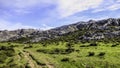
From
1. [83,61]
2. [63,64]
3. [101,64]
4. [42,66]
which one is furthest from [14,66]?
[101,64]

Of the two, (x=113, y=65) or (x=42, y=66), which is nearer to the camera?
(x=113, y=65)

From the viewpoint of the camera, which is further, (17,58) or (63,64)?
(17,58)

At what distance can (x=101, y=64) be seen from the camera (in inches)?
1848

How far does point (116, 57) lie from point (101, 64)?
6.07 m

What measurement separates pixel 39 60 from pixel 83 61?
1071cm

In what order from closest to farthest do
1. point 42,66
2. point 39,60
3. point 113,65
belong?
1. point 113,65
2. point 42,66
3. point 39,60

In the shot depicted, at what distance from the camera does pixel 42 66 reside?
49000 mm

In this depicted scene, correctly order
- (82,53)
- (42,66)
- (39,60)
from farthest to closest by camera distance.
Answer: (82,53) < (39,60) < (42,66)

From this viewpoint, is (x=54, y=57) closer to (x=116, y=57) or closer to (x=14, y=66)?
(x=14, y=66)

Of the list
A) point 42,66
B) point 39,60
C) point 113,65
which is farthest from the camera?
point 39,60

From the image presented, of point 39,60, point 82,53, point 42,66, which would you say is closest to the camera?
point 42,66

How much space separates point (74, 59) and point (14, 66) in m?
13.4

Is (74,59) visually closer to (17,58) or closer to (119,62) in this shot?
(119,62)

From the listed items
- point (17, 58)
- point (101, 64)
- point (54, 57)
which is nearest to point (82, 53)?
point (54, 57)
